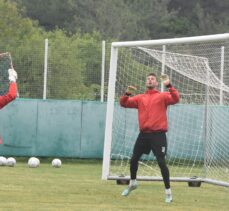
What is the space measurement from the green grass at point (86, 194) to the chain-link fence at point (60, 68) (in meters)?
5.26

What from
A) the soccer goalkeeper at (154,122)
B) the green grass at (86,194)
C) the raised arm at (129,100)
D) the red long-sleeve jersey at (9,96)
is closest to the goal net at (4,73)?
the green grass at (86,194)

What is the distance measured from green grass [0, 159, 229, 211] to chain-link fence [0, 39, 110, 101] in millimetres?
5256

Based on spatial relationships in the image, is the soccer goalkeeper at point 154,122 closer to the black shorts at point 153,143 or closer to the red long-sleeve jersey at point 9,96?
the black shorts at point 153,143

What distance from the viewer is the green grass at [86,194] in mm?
14789

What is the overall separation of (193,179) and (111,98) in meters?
2.24

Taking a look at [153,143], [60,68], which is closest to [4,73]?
[60,68]

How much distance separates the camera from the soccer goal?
1984 centimetres

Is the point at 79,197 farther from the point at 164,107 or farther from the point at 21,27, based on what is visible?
the point at 21,27

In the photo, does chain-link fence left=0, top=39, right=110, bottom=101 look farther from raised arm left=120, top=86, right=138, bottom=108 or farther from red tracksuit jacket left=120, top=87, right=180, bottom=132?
red tracksuit jacket left=120, top=87, right=180, bottom=132

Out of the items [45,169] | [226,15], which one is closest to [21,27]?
[226,15]

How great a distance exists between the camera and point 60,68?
88.6ft

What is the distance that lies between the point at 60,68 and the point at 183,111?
4529 mm

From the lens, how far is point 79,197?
52.2 ft

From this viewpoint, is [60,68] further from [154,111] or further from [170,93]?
[170,93]
